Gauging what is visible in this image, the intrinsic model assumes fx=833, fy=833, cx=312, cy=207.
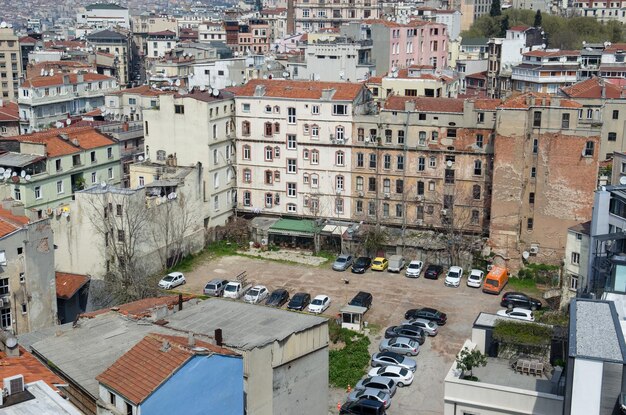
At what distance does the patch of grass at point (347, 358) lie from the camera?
36938mm

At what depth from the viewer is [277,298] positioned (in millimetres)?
45812

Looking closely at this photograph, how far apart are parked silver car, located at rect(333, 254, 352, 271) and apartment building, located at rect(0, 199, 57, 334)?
18530 millimetres

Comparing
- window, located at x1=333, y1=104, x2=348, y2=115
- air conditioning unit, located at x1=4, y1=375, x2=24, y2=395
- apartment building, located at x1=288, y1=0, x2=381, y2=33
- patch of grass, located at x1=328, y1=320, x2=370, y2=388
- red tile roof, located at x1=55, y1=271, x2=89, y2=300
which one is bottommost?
patch of grass, located at x1=328, y1=320, x2=370, y2=388

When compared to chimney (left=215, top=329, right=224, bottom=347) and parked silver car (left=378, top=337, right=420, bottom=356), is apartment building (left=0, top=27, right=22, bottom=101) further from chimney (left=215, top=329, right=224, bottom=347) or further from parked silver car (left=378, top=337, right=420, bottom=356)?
chimney (left=215, top=329, right=224, bottom=347)

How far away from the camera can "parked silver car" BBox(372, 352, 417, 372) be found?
123 feet

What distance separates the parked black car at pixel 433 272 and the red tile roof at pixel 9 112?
42203mm

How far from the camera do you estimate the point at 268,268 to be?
5122 cm

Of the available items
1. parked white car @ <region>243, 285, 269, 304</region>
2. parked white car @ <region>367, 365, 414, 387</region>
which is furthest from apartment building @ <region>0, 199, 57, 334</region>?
parked white car @ <region>367, 365, 414, 387</region>

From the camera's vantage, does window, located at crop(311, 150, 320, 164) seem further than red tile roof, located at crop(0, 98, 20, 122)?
No

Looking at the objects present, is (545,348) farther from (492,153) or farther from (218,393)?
(492,153)

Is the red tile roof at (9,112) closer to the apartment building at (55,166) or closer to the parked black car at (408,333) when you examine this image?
the apartment building at (55,166)

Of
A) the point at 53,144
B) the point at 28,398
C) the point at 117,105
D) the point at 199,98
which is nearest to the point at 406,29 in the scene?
the point at 117,105

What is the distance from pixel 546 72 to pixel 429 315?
4385 cm

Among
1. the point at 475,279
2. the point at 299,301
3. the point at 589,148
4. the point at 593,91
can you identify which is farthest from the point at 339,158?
the point at 593,91
